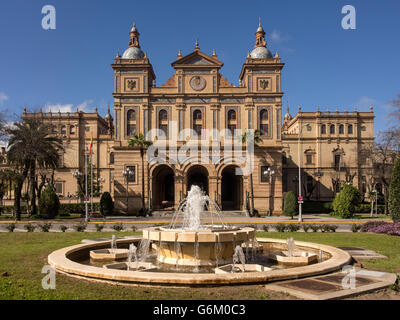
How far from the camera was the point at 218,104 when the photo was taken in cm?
4406

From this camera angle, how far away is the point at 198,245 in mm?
10938

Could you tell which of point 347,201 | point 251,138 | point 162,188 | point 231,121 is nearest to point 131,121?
point 162,188

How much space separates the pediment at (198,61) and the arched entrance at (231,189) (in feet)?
41.6

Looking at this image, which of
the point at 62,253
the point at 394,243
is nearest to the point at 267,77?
the point at 394,243

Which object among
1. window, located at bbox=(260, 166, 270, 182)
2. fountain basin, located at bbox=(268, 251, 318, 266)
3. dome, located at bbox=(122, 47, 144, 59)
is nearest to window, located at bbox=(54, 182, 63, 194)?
dome, located at bbox=(122, 47, 144, 59)

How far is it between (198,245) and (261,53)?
1574 inches

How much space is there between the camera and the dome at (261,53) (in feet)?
152

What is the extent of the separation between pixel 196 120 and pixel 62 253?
33.9m

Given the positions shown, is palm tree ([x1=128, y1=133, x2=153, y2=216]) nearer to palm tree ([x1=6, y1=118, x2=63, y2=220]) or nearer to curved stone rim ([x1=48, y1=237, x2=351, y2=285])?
palm tree ([x1=6, y1=118, x2=63, y2=220])

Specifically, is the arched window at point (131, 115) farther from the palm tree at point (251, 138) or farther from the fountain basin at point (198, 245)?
the fountain basin at point (198, 245)

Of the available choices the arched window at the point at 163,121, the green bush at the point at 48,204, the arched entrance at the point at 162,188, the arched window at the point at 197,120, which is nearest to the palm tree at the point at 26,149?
the green bush at the point at 48,204

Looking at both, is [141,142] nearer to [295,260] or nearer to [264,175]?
[264,175]

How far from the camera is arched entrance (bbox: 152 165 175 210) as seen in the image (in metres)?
44.6

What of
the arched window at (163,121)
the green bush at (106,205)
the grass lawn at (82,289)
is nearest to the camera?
the grass lawn at (82,289)
